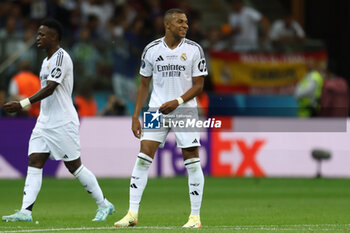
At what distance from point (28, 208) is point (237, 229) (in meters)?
2.59

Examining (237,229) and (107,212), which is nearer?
(237,229)

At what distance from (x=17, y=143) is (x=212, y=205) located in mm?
6559

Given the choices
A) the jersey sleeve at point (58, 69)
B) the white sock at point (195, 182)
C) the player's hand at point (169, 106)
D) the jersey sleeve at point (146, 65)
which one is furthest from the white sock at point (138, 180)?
the jersey sleeve at point (58, 69)

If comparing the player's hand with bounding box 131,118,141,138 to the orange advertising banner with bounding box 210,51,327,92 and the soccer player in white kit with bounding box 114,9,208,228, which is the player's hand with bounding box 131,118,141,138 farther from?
the orange advertising banner with bounding box 210,51,327,92

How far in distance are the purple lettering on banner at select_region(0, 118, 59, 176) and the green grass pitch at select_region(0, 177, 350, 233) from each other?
72 cm

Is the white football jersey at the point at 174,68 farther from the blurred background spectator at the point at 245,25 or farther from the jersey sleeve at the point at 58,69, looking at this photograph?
the blurred background spectator at the point at 245,25

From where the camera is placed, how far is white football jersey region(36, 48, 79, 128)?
11.5 metres

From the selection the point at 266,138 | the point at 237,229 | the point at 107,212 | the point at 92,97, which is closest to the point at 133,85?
the point at 92,97

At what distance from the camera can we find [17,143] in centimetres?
1970

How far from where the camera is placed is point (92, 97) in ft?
69.2

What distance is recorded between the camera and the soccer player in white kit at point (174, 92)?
10.7 m

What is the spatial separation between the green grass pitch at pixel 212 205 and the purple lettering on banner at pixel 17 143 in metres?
0.72

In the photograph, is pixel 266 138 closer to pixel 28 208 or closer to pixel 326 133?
pixel 326 133

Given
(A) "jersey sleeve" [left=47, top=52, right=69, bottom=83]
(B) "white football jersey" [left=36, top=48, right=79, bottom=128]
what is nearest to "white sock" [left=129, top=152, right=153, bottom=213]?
(B) "white football jersey" [left=36, top=48, right=79, bottom=128]
